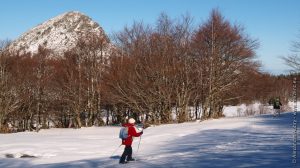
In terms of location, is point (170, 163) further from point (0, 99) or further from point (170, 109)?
point (0, 99)

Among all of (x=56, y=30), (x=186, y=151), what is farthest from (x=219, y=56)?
(x=56, y=30)

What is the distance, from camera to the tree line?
1465 inches

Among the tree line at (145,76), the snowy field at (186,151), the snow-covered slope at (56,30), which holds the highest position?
the snow-covered slope at (56,30)

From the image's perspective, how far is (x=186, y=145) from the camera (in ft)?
59.8

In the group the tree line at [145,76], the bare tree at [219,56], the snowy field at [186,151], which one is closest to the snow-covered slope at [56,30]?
the tree line at [145,76]

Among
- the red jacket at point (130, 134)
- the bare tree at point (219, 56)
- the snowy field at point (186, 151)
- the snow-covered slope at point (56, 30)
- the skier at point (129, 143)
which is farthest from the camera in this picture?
the snow-covered slope at point (56, 30)

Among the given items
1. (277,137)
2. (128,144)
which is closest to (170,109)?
(277,137)

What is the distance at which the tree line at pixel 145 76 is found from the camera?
37.2 m

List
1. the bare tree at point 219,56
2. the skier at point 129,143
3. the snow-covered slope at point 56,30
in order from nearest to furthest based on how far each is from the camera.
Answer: the skier at point 129,143 < the bare tree at point 219,56 < the snow-covered slope at point 56,30

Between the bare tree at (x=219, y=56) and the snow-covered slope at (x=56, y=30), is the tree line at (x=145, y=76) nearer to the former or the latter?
the bare tree at (x=219, y=56)

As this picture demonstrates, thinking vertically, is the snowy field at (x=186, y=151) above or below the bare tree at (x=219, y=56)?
below

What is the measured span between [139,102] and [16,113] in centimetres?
1533

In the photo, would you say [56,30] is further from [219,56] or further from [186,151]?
[186,151]

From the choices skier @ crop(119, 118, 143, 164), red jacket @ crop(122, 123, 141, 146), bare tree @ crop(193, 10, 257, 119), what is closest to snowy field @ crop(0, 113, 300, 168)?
skier @ crop(119, 118, 143, 164)
